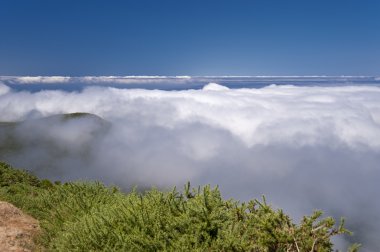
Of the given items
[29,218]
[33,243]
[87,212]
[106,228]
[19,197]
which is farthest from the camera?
[19,197]

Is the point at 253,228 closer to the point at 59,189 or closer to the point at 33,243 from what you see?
the point at 33,243

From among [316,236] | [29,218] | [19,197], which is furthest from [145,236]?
[19,197]

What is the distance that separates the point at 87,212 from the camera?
48.4 feet

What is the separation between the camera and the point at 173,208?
1161 cm

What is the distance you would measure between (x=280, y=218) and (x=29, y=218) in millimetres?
10879

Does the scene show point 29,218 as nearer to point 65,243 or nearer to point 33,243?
point 33,243

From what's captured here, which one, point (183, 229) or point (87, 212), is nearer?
point (183, 229)

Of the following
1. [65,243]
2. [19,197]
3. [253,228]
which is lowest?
[19,197]

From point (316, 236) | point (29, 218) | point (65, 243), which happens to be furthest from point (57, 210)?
point (316, 236)

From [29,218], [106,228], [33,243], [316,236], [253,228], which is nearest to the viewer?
[316,236]

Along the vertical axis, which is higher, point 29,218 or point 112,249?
point 112,249

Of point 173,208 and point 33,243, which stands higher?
point 173,208

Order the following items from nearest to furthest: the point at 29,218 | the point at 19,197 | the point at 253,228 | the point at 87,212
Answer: the point at 253,228, the point at 87,212, the point at 29,218, the point at 19,197

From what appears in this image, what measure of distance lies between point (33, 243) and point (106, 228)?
355 centimetres
